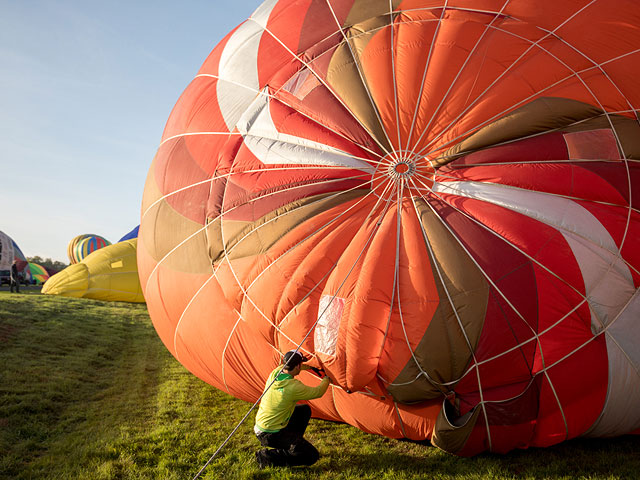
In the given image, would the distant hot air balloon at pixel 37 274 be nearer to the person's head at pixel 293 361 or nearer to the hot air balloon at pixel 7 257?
the hot air balloon at pixel 7 257

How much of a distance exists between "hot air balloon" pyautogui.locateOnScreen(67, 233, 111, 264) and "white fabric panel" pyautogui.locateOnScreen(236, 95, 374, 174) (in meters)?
25.6

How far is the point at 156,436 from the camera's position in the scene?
12.4 ft

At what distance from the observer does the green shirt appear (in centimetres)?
330

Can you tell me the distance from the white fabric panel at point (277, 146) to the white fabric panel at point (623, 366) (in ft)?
6.68

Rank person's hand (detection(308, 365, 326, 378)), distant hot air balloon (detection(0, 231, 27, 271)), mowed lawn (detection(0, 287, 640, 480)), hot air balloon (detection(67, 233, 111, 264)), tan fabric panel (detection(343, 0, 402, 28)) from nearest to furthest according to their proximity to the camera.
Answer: mowed lawn (detection(0, 287, 640, 480)) < person's hand (detection(308, 365, 326, 378)) < tan fabric panel (detection(343, 0, 402, 28)) < distant hot air balloon (detection(0, 231, 27, 271)) < hot air balloon (detection(67, 233, 111, 264))

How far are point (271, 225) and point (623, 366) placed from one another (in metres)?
2.70

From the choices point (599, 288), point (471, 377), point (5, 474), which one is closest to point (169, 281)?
point (5, 474)

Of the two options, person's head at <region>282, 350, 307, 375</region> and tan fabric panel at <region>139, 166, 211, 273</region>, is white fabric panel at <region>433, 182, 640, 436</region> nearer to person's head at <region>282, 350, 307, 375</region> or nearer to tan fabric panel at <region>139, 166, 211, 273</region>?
person's head at <region>282, 350, 307, 375</region>

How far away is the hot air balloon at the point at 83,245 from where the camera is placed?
2707 cm

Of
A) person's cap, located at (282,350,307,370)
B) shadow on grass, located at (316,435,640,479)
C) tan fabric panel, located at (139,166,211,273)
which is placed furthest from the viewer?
tan fabric panel, located at (139,166,211,273)

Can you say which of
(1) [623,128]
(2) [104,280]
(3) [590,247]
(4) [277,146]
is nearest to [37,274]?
(2) [104,280]

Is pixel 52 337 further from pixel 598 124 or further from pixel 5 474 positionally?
pixel 598 124

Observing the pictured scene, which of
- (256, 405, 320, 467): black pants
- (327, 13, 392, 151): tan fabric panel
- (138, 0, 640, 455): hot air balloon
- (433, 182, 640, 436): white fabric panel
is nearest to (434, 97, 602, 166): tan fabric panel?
(138, 0, 640, 455): hot air balloon

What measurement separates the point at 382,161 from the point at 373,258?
741mm
